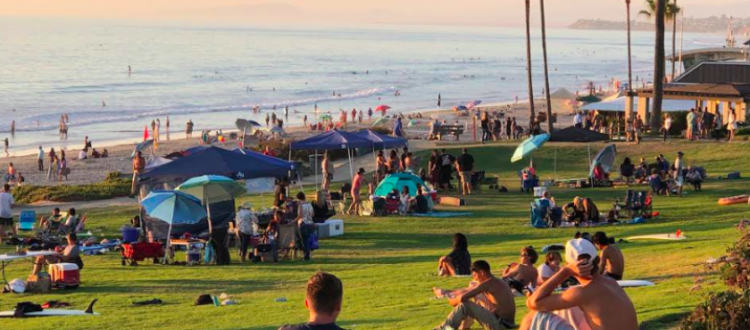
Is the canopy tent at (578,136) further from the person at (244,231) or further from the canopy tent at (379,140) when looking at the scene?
the person at (244,231)

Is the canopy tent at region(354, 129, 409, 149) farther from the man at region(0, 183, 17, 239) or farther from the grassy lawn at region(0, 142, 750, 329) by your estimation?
the man at region(0, 183, 17, 239)

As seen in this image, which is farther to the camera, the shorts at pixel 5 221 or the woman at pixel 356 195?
the woman at pixel 356 195

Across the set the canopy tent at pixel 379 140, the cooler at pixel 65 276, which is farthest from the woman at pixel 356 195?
the cooler at pixel 65 276

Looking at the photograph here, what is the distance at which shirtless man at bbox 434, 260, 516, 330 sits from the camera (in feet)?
38.9

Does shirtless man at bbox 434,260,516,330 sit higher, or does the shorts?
shirtless man at bbox 434,260,516,330

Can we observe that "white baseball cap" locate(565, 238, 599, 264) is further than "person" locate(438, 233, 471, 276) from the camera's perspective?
No

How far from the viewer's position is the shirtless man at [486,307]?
11.9 metres

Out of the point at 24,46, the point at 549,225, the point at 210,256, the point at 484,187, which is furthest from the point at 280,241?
the point at 24,46

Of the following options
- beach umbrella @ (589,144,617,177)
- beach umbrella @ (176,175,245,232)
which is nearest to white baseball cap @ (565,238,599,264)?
beach umbrella @ (176,175,245,232)

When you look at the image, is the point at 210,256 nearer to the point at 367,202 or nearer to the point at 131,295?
the point at 131,295

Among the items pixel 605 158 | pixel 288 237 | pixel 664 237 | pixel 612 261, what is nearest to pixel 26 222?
pixel 288 237

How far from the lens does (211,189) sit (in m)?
23.1

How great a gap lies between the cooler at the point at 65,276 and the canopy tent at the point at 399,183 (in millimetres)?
10852

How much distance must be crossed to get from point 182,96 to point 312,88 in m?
16.4
